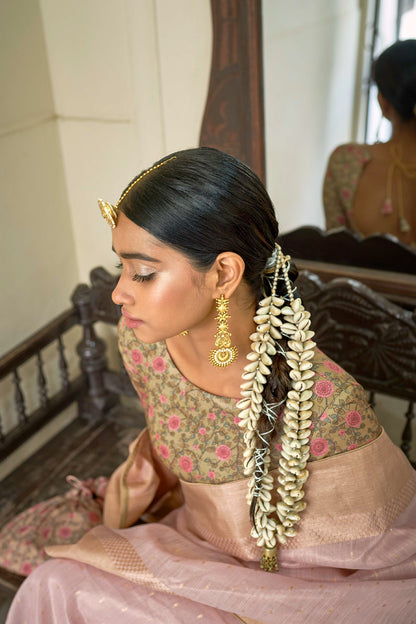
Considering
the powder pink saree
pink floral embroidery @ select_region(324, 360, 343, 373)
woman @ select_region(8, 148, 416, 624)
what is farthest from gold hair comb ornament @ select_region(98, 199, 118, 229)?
the powder pink saree

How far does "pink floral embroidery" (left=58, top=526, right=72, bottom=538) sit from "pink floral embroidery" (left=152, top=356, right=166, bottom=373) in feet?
1.60

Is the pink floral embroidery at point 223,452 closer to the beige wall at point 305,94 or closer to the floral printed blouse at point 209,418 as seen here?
the floral printed blouse at point 209,418

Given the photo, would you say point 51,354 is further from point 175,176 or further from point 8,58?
point 175,176

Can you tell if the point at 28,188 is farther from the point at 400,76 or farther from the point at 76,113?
the point at 400,76

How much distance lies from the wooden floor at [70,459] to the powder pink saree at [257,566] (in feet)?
1.90

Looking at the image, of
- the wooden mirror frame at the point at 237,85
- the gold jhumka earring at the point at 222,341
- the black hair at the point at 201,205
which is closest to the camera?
the black hair at the point at 201,205

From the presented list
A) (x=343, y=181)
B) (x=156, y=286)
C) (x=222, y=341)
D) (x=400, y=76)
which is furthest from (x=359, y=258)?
(x=156, y=286)

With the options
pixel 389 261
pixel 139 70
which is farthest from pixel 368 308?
pixel 139 70

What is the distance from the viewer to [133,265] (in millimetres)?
1031

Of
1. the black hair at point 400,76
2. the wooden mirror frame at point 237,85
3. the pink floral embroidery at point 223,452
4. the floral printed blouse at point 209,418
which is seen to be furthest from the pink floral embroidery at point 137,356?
the black hair at point 400,76

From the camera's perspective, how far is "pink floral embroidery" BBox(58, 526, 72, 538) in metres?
1.52

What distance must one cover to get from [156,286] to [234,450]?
413mm

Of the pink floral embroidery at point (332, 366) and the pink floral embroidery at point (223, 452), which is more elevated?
the pink floral embroidery at point (332, 366)

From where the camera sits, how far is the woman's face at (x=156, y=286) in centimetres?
101
